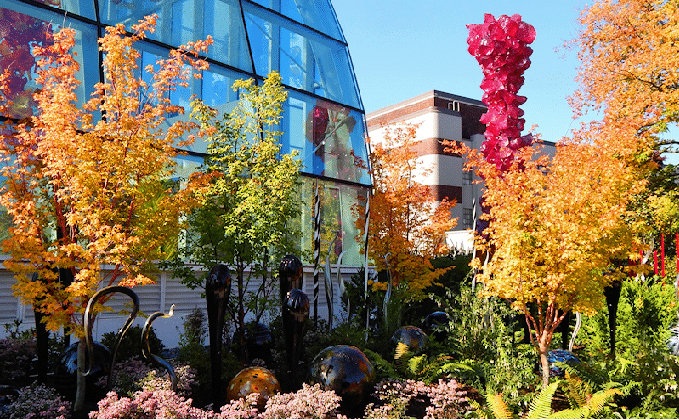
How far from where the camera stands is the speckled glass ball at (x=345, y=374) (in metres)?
6.68

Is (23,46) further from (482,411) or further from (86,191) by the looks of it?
(482,411)

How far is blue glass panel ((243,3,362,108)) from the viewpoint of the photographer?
47.2 ft

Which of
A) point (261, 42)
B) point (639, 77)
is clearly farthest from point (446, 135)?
point (261, 42)

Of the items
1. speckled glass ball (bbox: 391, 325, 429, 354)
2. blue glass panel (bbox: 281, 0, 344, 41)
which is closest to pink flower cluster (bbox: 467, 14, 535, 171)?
speckled glass ball (bbox: 391, 325, 429, 354)

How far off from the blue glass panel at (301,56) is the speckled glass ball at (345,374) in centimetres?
925

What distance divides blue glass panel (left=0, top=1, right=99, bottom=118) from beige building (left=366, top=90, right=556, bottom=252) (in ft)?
88.8

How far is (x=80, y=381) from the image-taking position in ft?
22.2

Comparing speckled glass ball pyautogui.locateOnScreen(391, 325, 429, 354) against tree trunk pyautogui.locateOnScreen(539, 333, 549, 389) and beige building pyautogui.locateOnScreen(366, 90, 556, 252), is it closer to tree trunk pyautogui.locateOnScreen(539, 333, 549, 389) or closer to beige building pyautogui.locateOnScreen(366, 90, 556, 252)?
tree trunk pyautogui.locateOnScreen(539, 333, 549, 389)

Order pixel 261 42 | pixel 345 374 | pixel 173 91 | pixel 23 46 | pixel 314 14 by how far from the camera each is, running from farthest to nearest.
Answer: pixel 314 14
pixel 261 42
pixel 173 91
pixel 23 46
pixel 345 374

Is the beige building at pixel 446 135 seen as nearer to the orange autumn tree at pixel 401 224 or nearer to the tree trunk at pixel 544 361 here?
the orange autumn tree at pixel 401 224

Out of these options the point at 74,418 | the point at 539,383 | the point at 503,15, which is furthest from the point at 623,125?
the point at 74,418

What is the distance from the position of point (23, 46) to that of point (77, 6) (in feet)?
4.84

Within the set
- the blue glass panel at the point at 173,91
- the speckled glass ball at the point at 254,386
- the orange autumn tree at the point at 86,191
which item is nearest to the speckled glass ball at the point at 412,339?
the speckled glass ball at the point at 254,386

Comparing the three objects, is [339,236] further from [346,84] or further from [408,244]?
[346,84]
